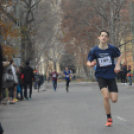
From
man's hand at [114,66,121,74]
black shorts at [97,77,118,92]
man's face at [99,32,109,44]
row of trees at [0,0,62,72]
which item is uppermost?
row of trees at [0,0,62,72]

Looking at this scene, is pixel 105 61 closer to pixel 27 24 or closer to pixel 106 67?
pixel 106 67

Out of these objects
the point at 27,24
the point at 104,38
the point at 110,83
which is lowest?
the point at 110,83

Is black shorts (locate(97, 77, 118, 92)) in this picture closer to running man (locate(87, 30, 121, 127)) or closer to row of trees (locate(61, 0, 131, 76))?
running man (locate(87, 30, 121, 127))

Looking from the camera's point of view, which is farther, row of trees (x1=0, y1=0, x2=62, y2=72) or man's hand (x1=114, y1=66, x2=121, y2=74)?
row of trees (x1=0, y1=0, x2=62, y2=72)

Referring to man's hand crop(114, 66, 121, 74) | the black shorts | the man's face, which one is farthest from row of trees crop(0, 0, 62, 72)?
man's hand crop(114, 66, 121, 74)

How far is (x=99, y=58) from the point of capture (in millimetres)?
7430

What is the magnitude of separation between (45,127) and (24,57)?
3130 cm

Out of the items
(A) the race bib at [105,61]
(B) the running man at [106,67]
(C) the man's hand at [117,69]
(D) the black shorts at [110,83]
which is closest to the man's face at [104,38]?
(B) the running man at [106,67]

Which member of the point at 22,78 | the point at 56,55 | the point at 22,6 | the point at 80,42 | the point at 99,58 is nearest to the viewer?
the point at 99,58

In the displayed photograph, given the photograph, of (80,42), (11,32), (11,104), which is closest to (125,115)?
(11,104)

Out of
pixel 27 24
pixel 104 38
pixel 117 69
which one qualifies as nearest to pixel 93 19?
pixel 27 24

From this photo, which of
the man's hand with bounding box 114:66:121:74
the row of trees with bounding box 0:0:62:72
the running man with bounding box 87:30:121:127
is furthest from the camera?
the row of trees with bounding box 0:0:62:72

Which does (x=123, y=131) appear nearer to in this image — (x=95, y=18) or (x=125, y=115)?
(x=125, y=115)

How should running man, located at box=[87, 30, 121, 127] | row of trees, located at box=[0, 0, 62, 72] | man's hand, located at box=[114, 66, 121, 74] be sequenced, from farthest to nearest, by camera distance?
row of trees, located at box=[0, 0, 62, 72] → running man, located at box=[87, 30, 121, 127] → man's hand, located at box=[114, 66, 121, 74]
